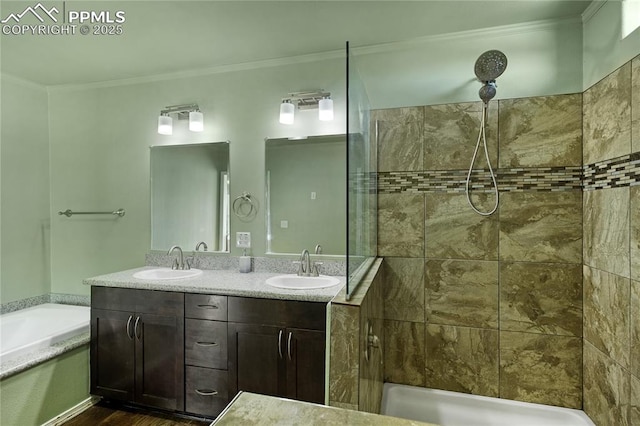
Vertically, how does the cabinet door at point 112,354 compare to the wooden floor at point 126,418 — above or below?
above

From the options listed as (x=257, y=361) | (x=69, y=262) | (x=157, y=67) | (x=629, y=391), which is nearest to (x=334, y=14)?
(x=157, y=67)

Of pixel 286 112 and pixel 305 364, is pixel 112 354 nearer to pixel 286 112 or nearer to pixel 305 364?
pixel 305 364

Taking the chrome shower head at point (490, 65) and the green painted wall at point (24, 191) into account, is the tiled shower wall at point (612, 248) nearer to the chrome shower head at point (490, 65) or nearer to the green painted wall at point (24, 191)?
the chrome shower head at point (490, 65)

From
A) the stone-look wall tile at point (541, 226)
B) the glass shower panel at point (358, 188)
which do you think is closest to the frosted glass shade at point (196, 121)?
the glass shower panel at point (358, 188)

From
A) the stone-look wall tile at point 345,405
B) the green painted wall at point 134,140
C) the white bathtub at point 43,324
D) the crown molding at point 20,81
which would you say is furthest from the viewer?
the crown molding at point 20,81

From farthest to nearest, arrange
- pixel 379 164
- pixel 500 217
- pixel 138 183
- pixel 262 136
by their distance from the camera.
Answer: pixel 138 183 → pixel 262 136 → pixel 379 164 → pixel 500 217

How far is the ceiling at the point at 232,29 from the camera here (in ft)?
6.01

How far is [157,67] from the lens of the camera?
2.61 m

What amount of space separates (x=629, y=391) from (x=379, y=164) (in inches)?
69.4

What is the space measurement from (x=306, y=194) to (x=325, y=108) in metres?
0.67

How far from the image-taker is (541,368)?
1962 millimetres

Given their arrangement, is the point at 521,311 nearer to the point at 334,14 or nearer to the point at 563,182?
the point at 563,182

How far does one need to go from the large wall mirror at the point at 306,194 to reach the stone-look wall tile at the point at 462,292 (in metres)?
0.68

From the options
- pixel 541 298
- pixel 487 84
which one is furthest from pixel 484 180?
pixel 541 298
